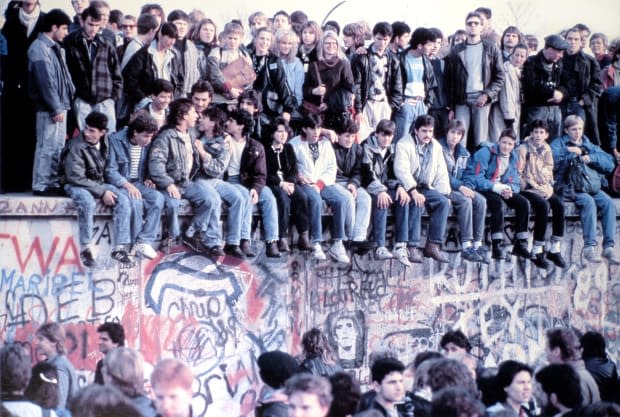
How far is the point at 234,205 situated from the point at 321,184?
3.66 ft

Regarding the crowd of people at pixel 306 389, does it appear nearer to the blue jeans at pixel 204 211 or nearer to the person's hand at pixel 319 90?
the blue jeans at pixel 204 211

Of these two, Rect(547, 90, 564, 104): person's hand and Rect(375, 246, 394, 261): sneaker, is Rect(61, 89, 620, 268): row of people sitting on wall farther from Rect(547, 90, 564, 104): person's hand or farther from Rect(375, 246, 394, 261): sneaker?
Rect(547, 90, 564, 104): person's hand

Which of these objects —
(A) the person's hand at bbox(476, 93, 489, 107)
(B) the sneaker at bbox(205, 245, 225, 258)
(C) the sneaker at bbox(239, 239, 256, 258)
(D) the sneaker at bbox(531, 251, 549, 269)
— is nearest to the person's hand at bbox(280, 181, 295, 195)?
(C) the sneaker at bbox(239, 239, 256, 258)

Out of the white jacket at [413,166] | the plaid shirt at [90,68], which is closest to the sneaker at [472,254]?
the white jacket at [413,166]

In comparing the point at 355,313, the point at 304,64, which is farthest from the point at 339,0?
the point at 355,313

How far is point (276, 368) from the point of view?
9273 millimetres

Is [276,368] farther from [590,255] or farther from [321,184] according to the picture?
[590,255]

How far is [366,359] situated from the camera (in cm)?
1191

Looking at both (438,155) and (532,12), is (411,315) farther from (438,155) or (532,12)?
(532,12)

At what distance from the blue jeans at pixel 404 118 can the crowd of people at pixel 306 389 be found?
9.28 ft

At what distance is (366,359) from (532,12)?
417cm

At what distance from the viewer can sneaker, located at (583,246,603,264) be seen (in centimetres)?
1301

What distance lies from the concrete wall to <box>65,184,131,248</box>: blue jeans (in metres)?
0.10

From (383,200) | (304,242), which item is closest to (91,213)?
(304,242)
